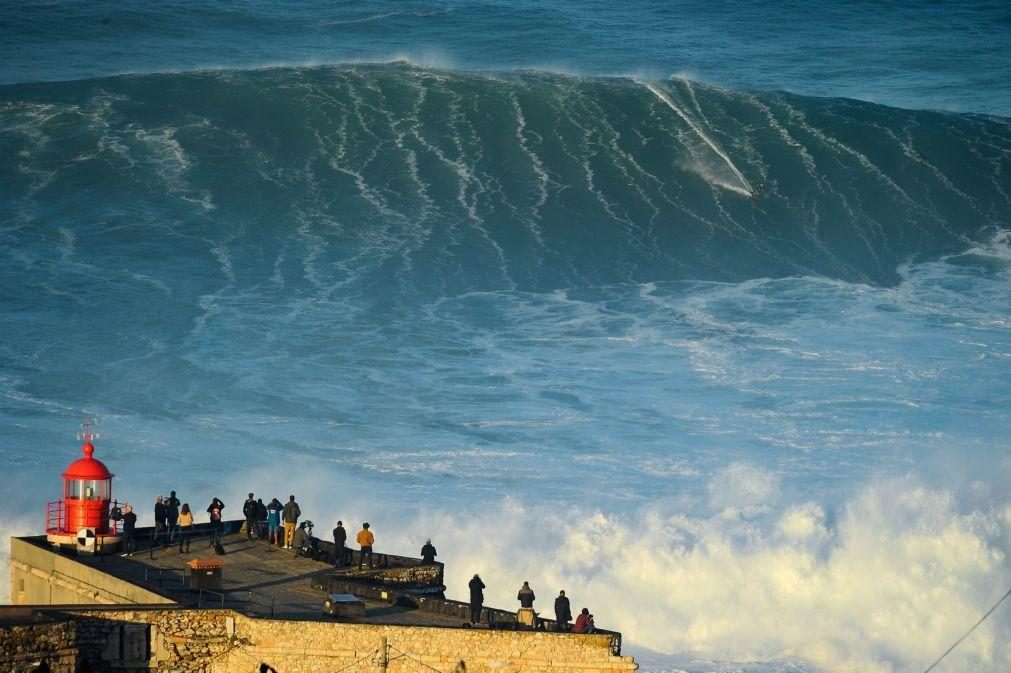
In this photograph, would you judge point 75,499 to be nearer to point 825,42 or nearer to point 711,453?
point 711,453

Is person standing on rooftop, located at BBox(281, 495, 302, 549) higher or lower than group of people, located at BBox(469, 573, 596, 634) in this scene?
higher

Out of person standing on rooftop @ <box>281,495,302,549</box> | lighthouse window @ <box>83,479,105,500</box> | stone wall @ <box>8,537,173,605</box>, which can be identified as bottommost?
stone wall @ <box>8,537,173,605</box>

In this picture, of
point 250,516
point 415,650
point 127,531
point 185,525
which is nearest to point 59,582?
point 127,531

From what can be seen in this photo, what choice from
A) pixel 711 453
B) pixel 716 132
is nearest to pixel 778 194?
pixel 716 132

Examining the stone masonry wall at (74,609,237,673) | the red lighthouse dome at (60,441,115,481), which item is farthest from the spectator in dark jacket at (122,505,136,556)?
the stone masonry wall at (74,609,237,673)

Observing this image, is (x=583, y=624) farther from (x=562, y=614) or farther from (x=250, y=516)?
(x=250, y=516)

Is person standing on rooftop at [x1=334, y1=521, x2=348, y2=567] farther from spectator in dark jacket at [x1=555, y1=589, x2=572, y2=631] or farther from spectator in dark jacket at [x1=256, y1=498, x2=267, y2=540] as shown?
spectator in dark jacket at [x1=555, y1=589, x2=572, y2=631]

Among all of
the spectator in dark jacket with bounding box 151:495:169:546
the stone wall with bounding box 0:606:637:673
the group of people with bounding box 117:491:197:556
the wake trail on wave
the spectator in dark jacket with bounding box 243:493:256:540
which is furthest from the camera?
the wake trail on wave

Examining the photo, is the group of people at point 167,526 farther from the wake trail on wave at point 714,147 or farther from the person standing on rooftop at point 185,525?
the wake trail on wave at point 714,147
